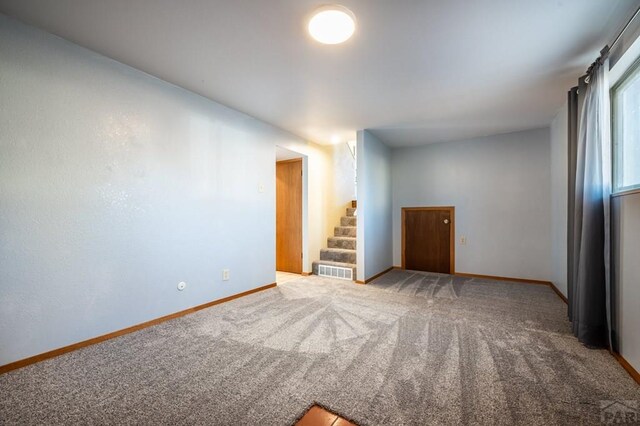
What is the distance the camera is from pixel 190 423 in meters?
1.34

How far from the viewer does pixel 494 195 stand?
4.41 m

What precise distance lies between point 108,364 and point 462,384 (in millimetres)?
2378

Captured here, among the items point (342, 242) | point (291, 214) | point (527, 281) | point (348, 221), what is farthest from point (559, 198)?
point (291, 214)

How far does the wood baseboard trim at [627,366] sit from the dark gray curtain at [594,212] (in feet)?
0.27

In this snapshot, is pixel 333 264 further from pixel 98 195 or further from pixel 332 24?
pixel 332 24

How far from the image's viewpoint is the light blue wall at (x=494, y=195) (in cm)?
409

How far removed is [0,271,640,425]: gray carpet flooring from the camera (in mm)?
1409

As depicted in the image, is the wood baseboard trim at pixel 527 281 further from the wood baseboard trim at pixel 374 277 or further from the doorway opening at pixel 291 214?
the doorway opening at pixel 291 214

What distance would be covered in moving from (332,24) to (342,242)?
12.2 ft

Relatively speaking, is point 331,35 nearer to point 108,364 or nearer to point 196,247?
point 196,247

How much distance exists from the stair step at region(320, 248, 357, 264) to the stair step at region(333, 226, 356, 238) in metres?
0.50

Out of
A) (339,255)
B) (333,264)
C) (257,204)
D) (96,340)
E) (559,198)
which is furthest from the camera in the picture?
(339,255)

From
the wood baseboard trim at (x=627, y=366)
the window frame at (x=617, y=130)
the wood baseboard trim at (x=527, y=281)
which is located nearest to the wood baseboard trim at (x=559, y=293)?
the wood baseboard trim at (x=527, y=281)

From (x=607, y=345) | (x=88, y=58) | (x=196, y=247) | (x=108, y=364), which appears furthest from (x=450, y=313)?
(x=88, y=58)
